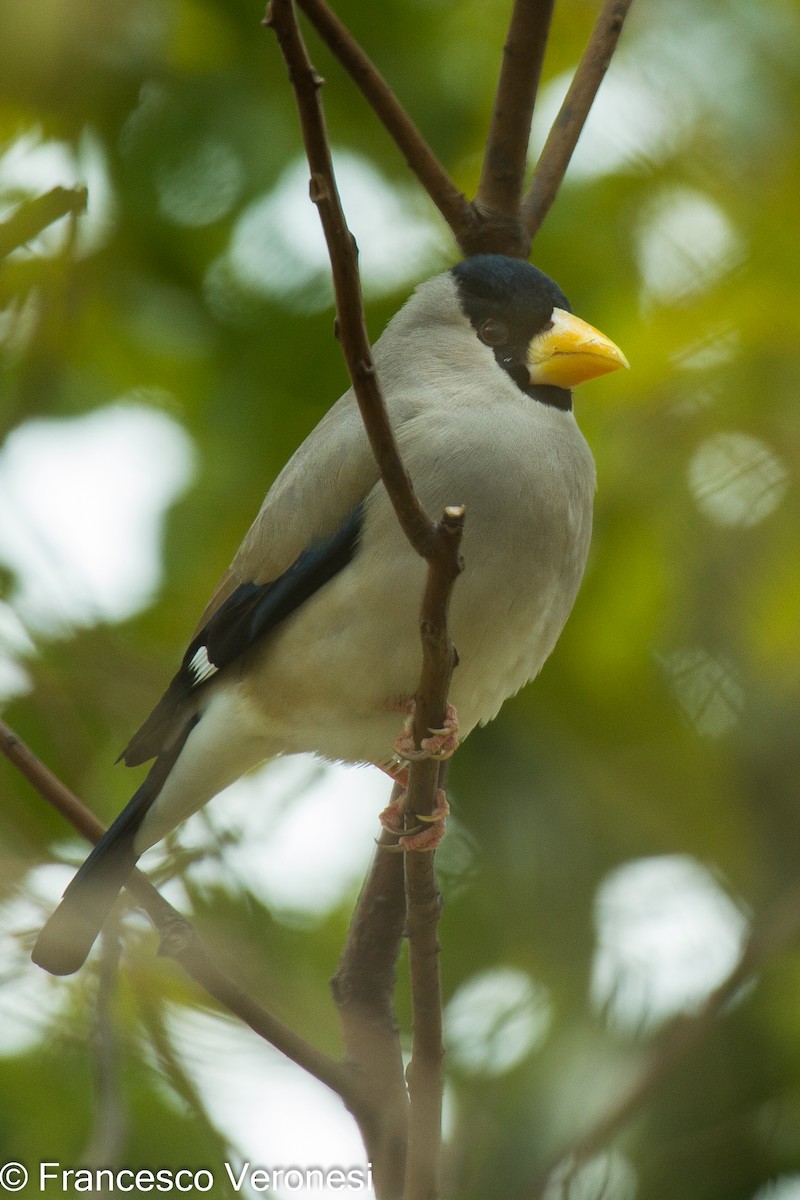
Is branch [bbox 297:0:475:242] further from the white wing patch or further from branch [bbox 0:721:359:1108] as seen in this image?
branch [bbox 0:721:359:1108]

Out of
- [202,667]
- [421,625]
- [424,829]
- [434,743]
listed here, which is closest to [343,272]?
[421,625]

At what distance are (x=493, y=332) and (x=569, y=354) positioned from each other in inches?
12.6

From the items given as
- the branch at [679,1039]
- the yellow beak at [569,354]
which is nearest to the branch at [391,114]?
the yellow beak at [569,354]

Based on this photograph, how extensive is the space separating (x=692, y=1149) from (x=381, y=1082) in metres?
0.68

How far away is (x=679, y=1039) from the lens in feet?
7.63

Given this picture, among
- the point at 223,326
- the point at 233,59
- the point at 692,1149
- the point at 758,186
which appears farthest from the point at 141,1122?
the point at 233,59

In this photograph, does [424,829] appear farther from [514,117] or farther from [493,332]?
[514,117]

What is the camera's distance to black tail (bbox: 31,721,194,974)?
3.24m

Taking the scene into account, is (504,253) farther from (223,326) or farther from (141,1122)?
(141,1122)

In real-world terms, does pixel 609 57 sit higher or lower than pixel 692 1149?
higher

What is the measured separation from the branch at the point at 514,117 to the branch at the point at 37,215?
127 centimetres

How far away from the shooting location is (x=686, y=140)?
4512 mm

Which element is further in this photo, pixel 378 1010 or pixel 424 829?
pixel 378 1010

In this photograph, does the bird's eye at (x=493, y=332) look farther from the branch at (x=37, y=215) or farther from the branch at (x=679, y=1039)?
the branch at (x=679, y=1039)
